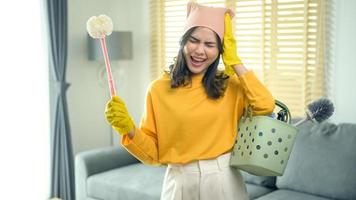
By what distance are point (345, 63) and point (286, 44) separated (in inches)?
15.7

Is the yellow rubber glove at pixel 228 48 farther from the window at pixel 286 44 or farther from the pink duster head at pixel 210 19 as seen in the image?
the window at pixel 286 44

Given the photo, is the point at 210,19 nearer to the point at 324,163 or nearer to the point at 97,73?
the point at 324,163

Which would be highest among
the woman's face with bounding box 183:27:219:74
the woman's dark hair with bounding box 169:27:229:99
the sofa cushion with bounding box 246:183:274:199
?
the woman's face with bounding box 183:27:219:74

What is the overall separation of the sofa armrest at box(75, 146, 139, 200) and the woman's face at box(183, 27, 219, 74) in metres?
1.72

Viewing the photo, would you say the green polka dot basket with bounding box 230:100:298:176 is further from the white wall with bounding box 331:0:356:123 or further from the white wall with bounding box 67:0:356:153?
the white wall with bounding box 67:0:356:153

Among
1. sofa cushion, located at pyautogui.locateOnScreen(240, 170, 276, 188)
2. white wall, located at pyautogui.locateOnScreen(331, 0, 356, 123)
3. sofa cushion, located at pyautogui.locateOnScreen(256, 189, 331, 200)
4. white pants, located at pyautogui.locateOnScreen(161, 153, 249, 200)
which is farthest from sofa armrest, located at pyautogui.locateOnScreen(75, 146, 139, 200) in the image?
white pants, located at pyautogui.locateOnScreen(161, 153, 249, 200)

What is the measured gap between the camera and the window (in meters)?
3.03

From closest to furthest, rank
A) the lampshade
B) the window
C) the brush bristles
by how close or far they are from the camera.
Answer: the brush bristles < the window < the lampshade

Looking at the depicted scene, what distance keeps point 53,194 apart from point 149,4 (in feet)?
5.60

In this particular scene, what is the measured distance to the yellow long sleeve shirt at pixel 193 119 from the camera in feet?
5.38

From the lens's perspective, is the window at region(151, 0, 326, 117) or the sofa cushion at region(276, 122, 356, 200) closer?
the sofa cushion at region(276, 122, 356, 200)

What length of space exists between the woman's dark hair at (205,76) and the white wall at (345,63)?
1496 mm

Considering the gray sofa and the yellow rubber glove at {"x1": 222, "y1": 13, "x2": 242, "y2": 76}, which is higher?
the yellow rubber glove at {"x1": 222, "y1": 13, "x2": 242, "y2": 76}

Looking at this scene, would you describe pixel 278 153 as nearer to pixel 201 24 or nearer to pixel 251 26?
pixel 201 24
